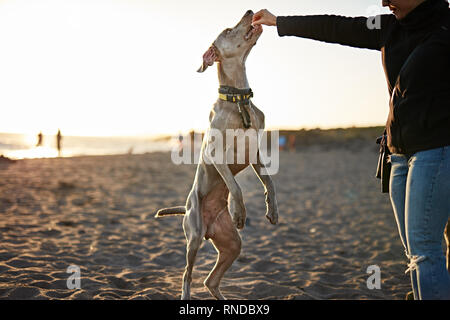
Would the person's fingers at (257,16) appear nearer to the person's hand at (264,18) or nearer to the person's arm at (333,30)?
the person's hand at (264,18)

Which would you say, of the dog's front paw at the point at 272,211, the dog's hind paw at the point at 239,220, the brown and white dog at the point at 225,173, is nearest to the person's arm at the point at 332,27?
the brown and white dog at the point at 225,173

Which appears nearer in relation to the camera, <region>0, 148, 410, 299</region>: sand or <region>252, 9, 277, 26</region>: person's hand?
<region>252, 9, 277, 26</region>: person's hand

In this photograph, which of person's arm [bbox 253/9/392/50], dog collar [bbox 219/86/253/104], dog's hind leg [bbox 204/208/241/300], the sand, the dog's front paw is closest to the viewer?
person's arm [bbox 253/9/392/50]

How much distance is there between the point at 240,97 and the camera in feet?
9.30

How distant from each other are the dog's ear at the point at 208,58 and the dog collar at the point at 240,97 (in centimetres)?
23

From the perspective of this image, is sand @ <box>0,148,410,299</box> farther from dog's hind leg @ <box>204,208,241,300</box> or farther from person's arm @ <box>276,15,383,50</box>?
person's arm @ <box>276,15,383,50</box>

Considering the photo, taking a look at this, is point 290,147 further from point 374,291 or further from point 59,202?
point 374,291

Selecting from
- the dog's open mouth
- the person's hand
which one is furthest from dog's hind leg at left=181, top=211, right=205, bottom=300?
the person's hand

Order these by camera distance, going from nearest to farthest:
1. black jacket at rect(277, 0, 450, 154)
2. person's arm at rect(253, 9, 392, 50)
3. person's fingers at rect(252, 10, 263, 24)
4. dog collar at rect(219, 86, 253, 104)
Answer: black jacket at rect(277, 0, 450, 154) → person's arm at rect(253, 9, 392, 50) → person's fingers at rect(252, 10, 263, 24) → dog collar at rect(219, 86, 253, 104)

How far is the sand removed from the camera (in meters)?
4.34

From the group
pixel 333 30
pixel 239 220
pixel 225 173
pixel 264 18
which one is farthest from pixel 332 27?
pixel 239 220

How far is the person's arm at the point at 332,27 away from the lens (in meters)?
2.61

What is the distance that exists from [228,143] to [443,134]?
56.4 inches

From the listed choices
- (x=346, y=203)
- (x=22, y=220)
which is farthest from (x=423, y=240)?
(x=346, y=203)
